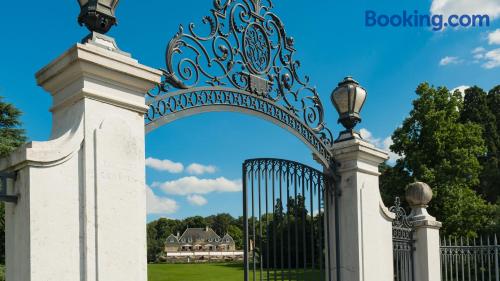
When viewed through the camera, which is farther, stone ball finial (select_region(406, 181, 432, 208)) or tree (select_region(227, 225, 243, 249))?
tree (select_region(227, 225, 243, 249))

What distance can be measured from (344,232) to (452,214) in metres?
15.8

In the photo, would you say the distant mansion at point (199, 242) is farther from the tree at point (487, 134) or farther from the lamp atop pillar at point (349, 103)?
the lamp atop pillar at point (349, 103)

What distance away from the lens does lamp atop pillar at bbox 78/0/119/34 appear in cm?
423

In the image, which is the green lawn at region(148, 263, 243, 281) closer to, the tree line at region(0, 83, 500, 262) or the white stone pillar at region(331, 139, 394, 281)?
the tree line at region(0, 83, 500, 262)

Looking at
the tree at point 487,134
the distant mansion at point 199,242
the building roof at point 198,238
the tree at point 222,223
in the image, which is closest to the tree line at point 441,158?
the tree at point 487,134

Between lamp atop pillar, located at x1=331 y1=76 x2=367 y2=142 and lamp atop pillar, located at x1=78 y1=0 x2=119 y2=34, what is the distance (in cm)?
326

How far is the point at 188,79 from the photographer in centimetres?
515

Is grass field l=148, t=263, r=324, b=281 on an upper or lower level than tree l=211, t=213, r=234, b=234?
lower

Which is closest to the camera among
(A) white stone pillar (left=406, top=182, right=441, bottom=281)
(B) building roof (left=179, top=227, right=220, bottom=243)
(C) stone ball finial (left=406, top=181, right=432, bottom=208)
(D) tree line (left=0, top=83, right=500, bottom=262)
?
(A) white stone pillar (left=406, top=182, right=441, bottom=281)

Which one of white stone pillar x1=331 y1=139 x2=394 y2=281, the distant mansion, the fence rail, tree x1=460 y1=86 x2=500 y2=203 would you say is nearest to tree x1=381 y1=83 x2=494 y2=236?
tree x1=460 y1=86 x2=500 y2=203

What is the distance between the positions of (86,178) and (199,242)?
83.1 m

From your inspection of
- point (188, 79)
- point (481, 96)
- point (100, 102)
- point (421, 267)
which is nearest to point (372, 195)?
point (421, 267)

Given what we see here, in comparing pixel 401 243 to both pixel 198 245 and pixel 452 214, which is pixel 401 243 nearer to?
pixel 452 214

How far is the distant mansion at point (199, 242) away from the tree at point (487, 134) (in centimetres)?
4958
